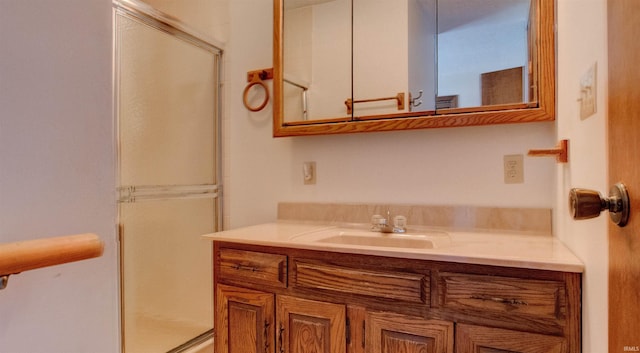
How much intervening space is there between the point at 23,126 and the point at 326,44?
153 centimetres

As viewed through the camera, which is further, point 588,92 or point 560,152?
point 560,152

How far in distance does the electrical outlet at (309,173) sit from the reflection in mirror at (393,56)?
34 cm

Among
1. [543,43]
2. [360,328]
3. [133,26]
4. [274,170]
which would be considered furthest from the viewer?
[274,170]

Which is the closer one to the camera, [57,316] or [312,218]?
[57,316]

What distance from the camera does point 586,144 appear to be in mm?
897

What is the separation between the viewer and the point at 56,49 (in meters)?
0.50

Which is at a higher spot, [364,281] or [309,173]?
[309,173]

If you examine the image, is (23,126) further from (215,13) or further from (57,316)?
(215,13)

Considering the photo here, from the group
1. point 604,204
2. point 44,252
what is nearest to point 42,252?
point 44,252

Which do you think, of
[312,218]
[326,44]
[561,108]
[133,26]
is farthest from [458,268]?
[133,26]

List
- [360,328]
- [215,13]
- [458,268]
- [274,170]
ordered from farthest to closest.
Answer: [215,13], [274,170], [360,328], [458,268]

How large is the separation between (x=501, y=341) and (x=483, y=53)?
42.1 inches

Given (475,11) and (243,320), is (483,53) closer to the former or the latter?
(475,11)

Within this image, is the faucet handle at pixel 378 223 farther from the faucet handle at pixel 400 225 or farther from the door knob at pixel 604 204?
the door knob at pixel 604 204
